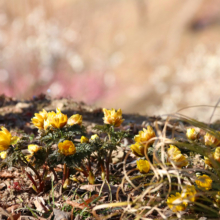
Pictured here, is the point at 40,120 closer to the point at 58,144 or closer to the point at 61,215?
the point at 58,144

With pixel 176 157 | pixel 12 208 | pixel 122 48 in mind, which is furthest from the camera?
pixel 122 48

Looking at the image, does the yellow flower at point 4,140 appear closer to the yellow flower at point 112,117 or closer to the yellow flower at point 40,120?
the yellow flower at point 40,120

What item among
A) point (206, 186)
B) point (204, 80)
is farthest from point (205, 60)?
point (206, 186)

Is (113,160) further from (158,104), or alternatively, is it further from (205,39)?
(205,39)

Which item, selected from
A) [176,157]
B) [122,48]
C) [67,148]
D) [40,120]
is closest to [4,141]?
[40,120]

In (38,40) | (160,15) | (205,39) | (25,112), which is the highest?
(160,15)
